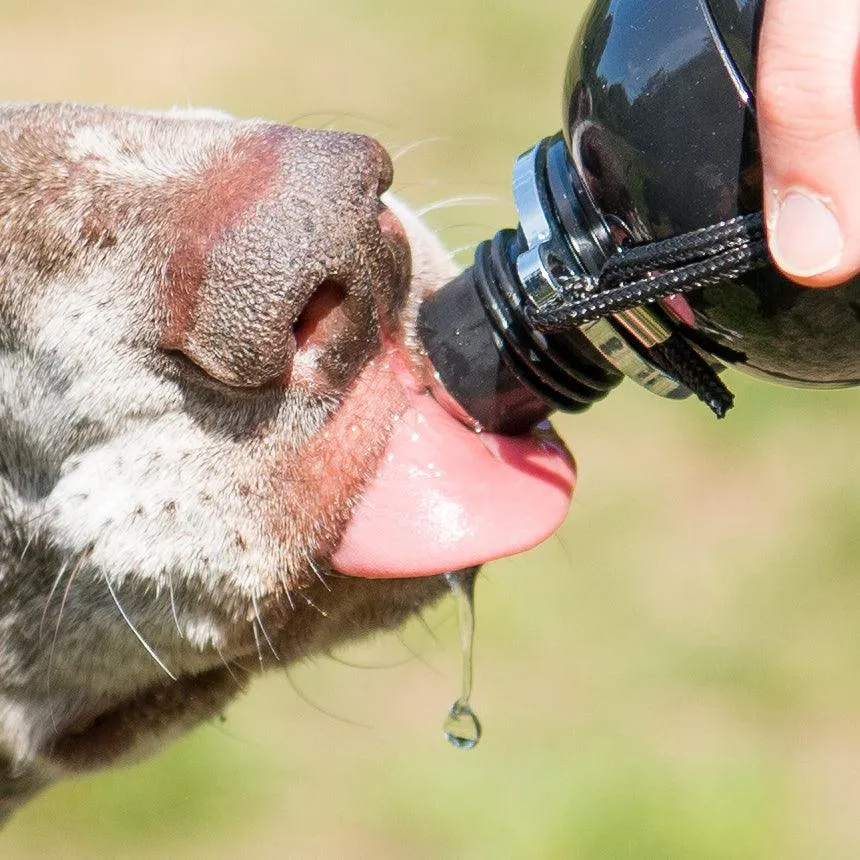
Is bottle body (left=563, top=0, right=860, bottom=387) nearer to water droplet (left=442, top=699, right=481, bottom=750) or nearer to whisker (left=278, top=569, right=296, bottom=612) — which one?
whisker (left=278, top=569, right=296, bottom=612)

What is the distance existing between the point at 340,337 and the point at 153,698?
94 cm

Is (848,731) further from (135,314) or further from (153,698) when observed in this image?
(135,314)

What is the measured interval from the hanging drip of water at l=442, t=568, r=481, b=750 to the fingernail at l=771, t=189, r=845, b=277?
1.00 metres

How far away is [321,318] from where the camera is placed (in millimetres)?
2188

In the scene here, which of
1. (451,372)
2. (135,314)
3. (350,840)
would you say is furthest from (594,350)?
(350,840)

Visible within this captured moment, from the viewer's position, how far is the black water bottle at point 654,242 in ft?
5.61

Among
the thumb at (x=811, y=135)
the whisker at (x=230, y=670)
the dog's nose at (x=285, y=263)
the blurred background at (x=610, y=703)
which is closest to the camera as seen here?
the thumb at (x=811, y=135)

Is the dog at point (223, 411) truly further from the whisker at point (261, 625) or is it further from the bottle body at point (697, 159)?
the bottle body at point (697, 159)

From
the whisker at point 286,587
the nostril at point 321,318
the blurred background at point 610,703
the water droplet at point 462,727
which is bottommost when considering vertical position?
the blurred background at point 610,703

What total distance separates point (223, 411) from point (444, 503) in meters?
0.39

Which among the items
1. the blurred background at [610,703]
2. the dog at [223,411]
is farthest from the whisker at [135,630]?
the blurred background at [610,703]

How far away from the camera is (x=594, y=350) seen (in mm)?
2072

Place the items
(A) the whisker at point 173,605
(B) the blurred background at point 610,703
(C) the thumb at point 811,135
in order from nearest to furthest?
(C) the thumb at point 811,135 → (A) the whisker at point 173,605 → (B) the blurred background at point 610,703

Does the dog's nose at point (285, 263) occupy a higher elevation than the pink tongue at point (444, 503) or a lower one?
higher
